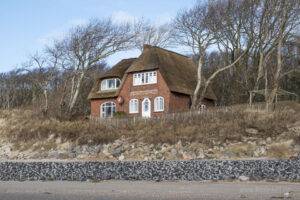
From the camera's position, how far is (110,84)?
60.3m

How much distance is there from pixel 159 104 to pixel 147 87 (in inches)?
95.5

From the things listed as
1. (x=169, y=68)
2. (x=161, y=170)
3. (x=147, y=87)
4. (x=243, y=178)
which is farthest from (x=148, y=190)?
(x=169, y=68)

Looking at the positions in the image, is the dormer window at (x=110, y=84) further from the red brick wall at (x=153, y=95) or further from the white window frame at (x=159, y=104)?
the white window frame at (x=159, y=104)

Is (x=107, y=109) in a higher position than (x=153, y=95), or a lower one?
lower

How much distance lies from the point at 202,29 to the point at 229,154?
22719 mm

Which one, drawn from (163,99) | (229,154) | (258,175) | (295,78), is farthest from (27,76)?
(258,175)

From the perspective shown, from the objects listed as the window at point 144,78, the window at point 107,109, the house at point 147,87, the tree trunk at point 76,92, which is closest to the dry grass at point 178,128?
the house at point 147,87

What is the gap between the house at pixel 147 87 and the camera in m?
54.3

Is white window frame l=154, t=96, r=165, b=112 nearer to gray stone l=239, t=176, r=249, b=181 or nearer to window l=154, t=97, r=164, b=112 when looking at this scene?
window l=154, t=97, r=164, b=112

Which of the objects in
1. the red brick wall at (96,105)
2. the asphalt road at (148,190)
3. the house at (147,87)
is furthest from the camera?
the red brick wall at (96,105)

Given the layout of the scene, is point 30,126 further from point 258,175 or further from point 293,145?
point 258,175

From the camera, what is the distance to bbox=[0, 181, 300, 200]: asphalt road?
65.3ft

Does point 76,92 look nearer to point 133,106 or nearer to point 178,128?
point 133,106

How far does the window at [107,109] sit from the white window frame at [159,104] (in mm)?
5929
